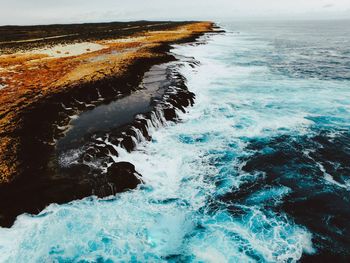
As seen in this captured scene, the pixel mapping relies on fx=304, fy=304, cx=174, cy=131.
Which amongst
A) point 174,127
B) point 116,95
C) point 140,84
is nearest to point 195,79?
point 140,84

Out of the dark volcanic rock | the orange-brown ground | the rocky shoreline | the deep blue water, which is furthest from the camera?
the orange-brown ground

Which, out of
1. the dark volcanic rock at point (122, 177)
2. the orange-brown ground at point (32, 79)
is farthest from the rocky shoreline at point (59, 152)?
the orange-brown ground at point (32, 79)

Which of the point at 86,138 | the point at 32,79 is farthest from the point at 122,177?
the point at 32,79

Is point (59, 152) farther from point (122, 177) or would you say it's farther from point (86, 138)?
point (122, 177)

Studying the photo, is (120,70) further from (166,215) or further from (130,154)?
(166,215)

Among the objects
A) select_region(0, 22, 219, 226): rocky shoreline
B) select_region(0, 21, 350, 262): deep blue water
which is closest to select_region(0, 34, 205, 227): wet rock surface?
select_region(0, 22, 219, 226): rocky shoreline

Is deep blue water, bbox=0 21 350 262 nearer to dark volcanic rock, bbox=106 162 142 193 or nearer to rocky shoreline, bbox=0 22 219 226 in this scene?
dark volcanic rock, bbox=106 162 142 193

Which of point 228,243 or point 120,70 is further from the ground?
point 120,70
